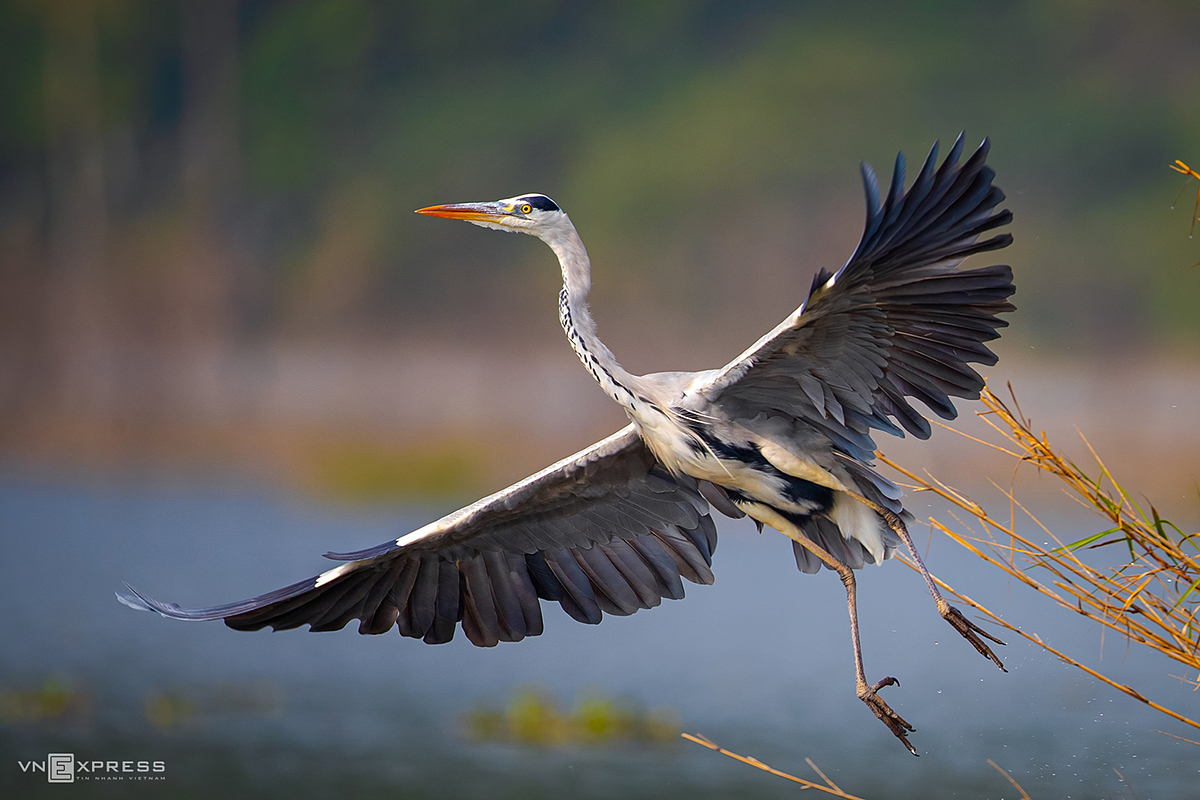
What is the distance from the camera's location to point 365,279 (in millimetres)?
18469

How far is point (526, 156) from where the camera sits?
18.1m

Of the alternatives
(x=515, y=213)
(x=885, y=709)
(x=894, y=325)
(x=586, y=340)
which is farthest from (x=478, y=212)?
(x=885, y=709)

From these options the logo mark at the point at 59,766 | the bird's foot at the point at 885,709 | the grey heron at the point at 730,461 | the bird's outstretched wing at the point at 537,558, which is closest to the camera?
the grey heron at the point at 730,461

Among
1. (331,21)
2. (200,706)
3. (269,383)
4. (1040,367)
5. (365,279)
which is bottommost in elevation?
(200,706)

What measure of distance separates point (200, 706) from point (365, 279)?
10.4m

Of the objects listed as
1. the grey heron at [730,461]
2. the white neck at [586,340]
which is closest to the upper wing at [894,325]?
the grey heron at [730,461]

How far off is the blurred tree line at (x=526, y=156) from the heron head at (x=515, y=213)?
484 inches

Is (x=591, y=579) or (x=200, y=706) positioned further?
(x=200, y=706)

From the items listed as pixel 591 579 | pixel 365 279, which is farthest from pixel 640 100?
pixel 591 579

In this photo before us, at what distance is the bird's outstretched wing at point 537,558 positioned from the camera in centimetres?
391

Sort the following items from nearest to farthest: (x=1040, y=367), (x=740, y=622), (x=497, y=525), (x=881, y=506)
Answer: (x=881, y=506)
(x=497, y=525)
(x=740, y=622)
(x=1040, y=367)

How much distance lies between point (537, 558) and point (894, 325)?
57.7 inches

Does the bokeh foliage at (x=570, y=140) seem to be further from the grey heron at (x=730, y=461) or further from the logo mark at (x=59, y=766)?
the grey heron at (x=730, y=461)

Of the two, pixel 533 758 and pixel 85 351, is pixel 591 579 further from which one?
pixel 85 351
